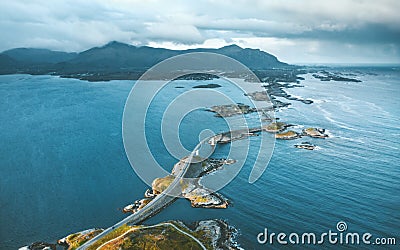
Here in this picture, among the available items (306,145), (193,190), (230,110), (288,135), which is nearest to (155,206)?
(193,190)

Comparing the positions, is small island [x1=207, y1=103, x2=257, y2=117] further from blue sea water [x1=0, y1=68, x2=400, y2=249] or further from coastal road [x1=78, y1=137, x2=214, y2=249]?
coastal road [x1=78, y1=137, x2=214, y2=249]

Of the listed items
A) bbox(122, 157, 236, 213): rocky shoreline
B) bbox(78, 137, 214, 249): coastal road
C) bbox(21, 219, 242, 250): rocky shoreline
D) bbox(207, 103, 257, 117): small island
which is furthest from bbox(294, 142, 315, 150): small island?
bbox(21, 219, 242, 250): rocky shoreline

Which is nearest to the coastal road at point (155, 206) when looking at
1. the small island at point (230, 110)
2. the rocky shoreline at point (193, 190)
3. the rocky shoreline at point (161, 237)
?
the rocky shoreline at point (193, 190)

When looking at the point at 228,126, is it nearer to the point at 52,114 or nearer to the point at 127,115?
the point at 127,115

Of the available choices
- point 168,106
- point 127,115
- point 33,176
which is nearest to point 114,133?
point 127,115

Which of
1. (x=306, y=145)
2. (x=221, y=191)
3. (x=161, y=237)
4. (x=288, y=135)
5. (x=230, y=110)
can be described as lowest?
(x=221, y=191)

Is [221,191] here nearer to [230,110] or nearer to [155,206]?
[155,206]

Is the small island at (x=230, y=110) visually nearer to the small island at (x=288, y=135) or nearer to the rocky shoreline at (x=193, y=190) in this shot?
the small island at (x=288, y=135)

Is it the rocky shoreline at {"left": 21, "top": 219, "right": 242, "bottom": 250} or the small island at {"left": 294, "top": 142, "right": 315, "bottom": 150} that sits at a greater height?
the small island at {"left": 294, "top": 142, "right": 315, "bottom": 150}
